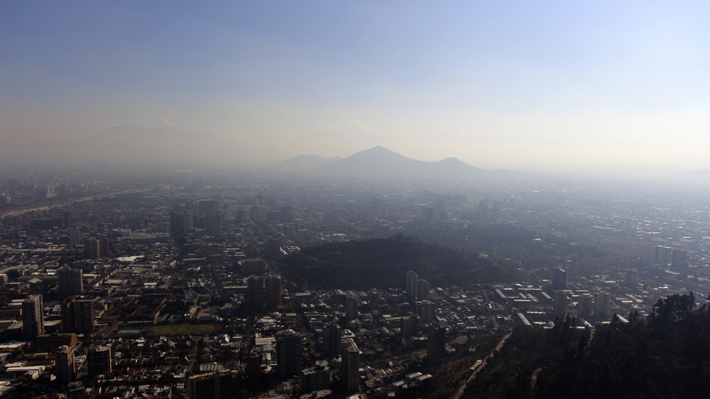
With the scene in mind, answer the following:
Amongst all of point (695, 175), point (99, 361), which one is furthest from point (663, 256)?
point (695, 175)

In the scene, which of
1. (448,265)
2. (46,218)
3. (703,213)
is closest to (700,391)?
(448,265)

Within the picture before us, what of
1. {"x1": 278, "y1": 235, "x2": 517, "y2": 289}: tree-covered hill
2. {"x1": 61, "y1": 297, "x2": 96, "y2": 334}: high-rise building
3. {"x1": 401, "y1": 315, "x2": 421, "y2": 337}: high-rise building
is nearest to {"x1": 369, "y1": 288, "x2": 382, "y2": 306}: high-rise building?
{"x1": 278, "y1": 235, "x2": 517, "y2": 289}: tree-covered hill

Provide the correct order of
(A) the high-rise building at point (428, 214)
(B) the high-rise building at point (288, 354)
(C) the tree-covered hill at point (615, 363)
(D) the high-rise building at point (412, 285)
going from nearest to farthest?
1. (C) the tree-covered hill at point (615, 363)
2. (B) the high-rise building at point (288, 354)
3. (D) the high-rise building at point (412, 285)
4. (A) the high-rise building at point (428, 214)

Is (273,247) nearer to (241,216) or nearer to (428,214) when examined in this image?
(241,216)

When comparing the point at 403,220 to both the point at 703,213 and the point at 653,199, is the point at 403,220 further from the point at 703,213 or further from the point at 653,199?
the point at 653,199

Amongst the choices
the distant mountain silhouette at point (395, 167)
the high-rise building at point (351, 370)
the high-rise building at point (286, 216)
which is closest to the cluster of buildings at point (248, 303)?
the high-rise building at point (351, 370)

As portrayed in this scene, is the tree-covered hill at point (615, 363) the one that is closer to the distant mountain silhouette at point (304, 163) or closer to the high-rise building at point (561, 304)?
the high-rise building at point (561, 304)
